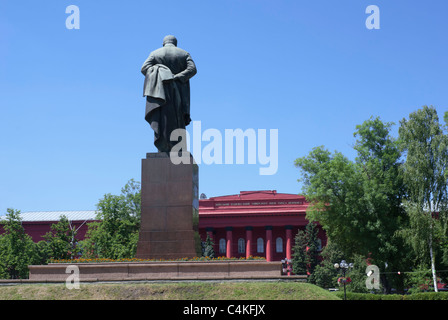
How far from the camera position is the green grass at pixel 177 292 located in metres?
13.4

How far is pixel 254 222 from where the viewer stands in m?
62.4

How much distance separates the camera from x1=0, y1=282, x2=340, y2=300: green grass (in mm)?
13399

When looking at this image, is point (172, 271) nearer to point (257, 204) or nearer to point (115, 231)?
point (115, 231)

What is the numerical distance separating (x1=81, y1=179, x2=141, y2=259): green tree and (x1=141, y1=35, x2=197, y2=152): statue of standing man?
945 inches

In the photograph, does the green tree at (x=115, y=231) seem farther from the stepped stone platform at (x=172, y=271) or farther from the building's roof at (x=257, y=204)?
the stepped stone platform at (x=172, y=271)

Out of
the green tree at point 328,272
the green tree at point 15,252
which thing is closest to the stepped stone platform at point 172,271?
the green tree at point 15,252

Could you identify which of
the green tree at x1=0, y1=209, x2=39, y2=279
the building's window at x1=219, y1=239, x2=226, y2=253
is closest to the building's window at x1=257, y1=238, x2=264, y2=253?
the building's window at x1=219, y1=239, x2=226, y2=253

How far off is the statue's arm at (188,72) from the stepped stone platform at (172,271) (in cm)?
647

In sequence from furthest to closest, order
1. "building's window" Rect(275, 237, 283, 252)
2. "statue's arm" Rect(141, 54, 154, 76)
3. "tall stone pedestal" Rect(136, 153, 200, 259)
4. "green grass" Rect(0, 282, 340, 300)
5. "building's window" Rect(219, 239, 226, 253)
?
"building's window" Rect(219, 239, 226, 253) → "building's window" Rect(275, 237, 283, 252) → "statue's arm" Rect(141, 54, 154, 76) → "tall stone pedestal" Rect(136, 153, 200, 259) → "green grass" Rect(0, 282, 340, 300)

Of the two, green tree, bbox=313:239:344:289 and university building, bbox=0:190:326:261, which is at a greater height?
university building, bbox=0:190:326:261

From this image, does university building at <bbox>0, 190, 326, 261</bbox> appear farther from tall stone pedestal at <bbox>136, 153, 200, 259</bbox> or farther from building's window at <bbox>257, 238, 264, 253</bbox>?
tall stone pedestal at <bbox>136, 153, 200, 259</bbox>

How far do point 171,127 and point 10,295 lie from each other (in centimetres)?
743

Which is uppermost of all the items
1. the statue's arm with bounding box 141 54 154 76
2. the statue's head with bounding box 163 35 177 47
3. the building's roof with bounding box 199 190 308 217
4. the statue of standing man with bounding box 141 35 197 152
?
the statue's head with bounding box 163 35 177 47
